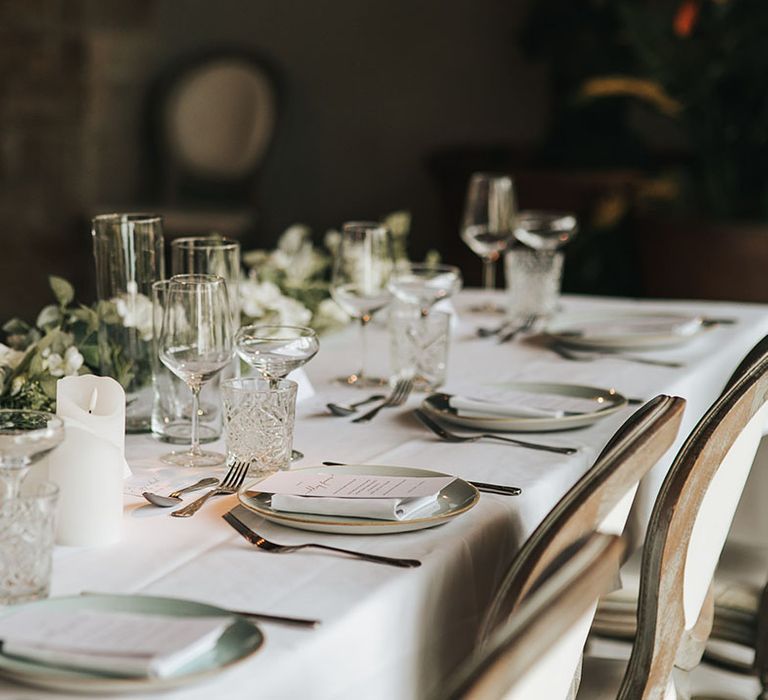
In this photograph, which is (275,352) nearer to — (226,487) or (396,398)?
(226,487)

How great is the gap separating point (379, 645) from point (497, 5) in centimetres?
646

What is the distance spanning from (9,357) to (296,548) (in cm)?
54

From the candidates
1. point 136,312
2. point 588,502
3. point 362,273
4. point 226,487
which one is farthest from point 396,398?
point 588,502

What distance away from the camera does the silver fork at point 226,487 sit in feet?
4.42

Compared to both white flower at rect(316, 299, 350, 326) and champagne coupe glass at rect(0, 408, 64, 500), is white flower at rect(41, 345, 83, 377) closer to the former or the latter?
champagne coupe glass at rect(0, 408, 64, 500)

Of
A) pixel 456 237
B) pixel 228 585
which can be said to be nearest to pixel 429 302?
pixel 228 585

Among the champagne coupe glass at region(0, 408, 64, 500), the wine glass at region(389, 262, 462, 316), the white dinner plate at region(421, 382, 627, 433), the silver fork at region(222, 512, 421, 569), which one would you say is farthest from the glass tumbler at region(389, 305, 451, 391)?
the champagne coupe glass at region(0, 408, 64, 500)

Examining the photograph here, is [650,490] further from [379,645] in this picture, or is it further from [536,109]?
[536,109]

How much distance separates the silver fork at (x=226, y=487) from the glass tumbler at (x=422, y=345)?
536mm

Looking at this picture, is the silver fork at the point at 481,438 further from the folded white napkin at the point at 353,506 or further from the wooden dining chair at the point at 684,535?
the folded white napkin at the point at 353,506

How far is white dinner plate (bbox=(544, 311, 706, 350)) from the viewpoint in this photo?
2.29m

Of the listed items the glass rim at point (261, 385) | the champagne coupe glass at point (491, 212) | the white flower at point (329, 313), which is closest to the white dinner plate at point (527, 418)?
the glass rim at point (261, 385)

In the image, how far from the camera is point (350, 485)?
1366mm

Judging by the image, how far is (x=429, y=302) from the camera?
2.05 meters
